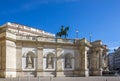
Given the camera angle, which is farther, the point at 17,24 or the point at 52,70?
the point at 17,24

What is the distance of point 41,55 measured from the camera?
5259cm

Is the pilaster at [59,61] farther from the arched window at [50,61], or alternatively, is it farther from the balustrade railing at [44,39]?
the balustrade railing at [44,39]

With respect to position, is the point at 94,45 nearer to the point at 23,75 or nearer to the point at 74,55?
the point at 74,55

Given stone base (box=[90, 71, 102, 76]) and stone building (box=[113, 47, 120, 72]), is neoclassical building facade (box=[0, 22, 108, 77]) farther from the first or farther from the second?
stone building (box=[113, 47, 120, 72])

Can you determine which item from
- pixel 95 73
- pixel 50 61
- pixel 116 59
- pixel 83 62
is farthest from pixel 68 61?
pixel 116 59

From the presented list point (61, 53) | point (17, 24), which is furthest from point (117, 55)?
point (61, 53)

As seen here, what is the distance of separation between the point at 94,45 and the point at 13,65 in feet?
70.2

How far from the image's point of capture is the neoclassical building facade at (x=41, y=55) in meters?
47.5

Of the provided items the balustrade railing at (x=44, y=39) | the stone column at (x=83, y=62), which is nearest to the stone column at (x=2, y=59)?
the balustrade railing at (x=44, y=39)

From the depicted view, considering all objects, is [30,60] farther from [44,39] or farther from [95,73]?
[95,73]

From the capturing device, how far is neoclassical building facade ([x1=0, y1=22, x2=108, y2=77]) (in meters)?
47.5

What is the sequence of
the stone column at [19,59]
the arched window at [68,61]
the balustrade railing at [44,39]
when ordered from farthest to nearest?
the arched window at [68,61]
the balustrade railing at [44,39]
the stone column at [19,59]

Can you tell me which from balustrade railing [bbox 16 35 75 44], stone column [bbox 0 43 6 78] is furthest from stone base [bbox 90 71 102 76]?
stone column [bbox 0 43 6 78]

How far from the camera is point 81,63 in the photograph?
183 ft
